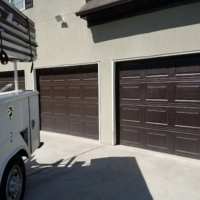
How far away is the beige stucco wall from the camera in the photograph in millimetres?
4246

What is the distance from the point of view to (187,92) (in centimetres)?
440

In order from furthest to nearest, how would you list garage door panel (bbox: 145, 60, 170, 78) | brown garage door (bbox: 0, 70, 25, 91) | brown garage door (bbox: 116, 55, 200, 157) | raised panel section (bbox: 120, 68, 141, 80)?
brown garage door (bbox: 0, 70, 25, 91) < raised panel section (bbox: 120, 68, 141, 80) < garage door panel (bbox: 145, 60, 170, 78) < brown garage door (bbox: 116, 55, 200, 157)

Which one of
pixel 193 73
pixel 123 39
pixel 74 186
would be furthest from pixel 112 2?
pixel 74 186

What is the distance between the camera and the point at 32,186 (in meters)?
3.36

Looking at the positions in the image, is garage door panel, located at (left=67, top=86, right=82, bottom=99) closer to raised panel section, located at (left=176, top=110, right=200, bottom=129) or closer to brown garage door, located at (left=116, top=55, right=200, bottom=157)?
brown garage door, located at (left=116, top=55, right=200, bottom=157)

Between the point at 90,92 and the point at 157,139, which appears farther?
the point at 90,92

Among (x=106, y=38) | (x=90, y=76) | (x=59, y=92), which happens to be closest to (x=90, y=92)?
(x=90, y=76)

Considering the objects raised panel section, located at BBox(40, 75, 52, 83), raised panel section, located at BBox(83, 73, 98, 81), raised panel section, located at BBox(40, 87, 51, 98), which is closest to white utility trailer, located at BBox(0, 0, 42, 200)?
raised panel section, located at BBox(83, 73, 98, 81)

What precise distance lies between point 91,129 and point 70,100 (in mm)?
1220

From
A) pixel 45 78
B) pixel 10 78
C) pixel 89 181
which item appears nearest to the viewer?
pixel 89 181

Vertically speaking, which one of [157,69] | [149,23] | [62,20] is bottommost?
[157,69]

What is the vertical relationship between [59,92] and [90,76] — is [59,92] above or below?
Answer: below

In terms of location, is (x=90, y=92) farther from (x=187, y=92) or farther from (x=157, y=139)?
(x=187, y=92)

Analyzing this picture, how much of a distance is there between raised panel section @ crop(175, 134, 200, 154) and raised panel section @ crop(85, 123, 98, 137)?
2.37m
